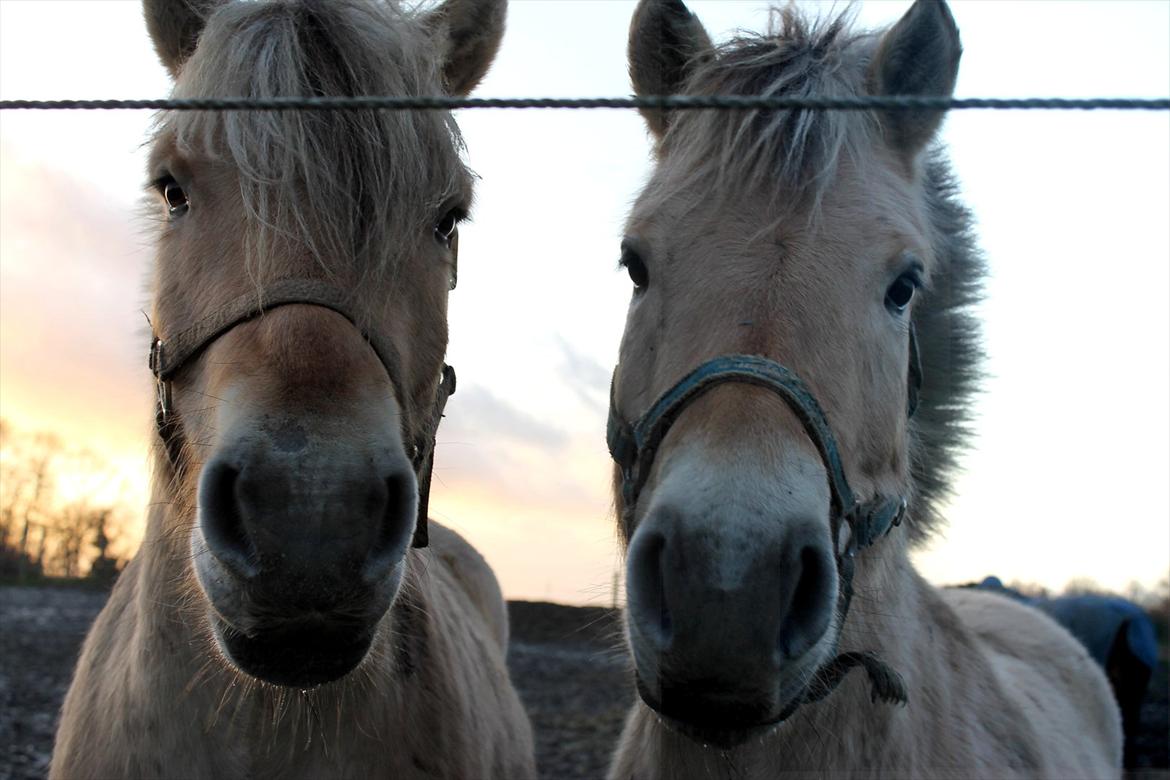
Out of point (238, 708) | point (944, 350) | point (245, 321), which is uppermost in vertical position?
point (944, 350)

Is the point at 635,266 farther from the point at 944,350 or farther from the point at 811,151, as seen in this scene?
the point at 944,350

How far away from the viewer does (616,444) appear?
293cm

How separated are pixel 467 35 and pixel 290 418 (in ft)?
6.62

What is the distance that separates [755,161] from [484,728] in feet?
7.57

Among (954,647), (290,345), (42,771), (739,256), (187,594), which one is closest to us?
(290,345)

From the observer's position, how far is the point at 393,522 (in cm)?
234

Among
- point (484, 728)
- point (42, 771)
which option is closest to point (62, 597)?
point (42, 771)

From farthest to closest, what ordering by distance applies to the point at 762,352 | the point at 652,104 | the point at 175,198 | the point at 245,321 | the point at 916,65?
the point at 916,65 < the point at 175,198 < the point at 245,321 < the point at 762,352 < the point at 652,104

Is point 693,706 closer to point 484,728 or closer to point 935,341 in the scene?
point 484,728

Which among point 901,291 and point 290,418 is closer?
point 290,418

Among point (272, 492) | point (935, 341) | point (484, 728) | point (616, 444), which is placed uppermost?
point (935, 341)

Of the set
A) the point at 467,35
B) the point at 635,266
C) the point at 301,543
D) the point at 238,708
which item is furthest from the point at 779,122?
the point at 238,708

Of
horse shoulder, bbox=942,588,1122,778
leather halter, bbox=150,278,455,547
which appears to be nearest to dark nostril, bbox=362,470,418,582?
leather halter, bbox=150,278,455,547

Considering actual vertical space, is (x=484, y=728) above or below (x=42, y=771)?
above
